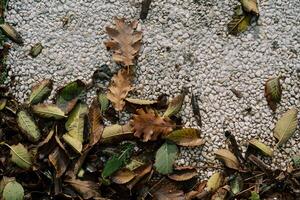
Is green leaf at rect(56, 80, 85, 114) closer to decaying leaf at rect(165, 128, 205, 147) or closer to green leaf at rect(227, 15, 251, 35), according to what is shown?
decaying leaf at rect(165, 128, 205, 147)

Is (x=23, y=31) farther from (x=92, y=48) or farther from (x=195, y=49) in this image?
(x=195, y=49)

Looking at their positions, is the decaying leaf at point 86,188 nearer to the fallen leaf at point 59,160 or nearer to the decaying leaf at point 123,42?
the fallen leaf at point 59,160

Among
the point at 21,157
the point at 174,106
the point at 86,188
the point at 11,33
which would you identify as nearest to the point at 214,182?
the point at 174,106

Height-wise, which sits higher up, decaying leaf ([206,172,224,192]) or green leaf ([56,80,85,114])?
green leaf ([56,80,85,114])

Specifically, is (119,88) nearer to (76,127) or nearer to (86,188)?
(76,127)

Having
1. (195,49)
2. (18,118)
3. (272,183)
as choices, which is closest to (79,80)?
(18,118)

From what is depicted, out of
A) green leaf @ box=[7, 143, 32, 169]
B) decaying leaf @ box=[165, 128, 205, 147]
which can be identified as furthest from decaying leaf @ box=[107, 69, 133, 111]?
green leaf @ box=[7, 143, 32, 169]
